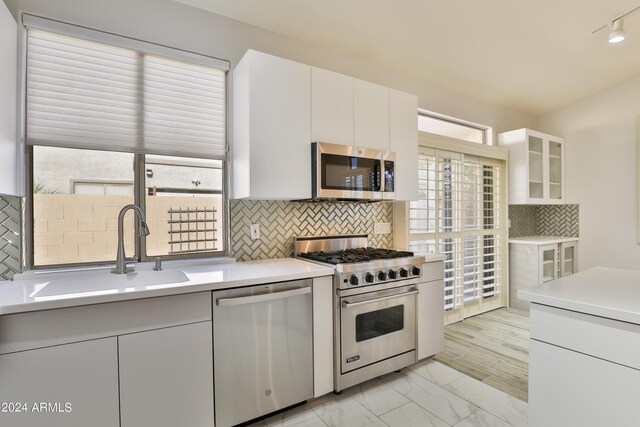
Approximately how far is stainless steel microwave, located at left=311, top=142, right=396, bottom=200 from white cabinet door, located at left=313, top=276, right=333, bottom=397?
0.65m

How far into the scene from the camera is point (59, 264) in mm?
1944

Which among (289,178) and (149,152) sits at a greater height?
(149,152)

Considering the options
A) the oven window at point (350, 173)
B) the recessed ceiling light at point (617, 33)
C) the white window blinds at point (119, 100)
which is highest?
the recessed ceiling light at point (617, 33)

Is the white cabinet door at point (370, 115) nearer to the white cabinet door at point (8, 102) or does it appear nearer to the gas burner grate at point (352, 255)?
the gas burner grate at point (352, 255)

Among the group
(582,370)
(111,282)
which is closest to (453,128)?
(582,370)

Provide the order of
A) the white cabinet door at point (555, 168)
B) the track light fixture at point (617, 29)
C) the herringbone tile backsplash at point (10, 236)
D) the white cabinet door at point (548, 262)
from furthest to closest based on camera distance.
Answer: the white cabinet door at point (555, 168), the white cabinet door at point (548, 262), the track light fixture at point (617, 29), the herringbone tile backsplash at point (10, 236)

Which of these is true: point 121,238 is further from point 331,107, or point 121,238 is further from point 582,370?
point 582,370

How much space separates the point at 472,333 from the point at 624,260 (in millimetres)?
2459

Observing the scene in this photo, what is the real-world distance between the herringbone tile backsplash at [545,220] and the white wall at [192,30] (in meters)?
2.59

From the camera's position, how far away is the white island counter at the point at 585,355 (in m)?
1.19

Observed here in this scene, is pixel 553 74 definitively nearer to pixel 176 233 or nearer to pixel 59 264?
pixel 176 233

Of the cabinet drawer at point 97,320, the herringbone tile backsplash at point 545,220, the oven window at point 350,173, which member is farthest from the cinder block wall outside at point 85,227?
the herringbone tile backsplash at point 545,220

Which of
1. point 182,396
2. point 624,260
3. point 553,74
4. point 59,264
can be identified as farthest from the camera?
point 624,260

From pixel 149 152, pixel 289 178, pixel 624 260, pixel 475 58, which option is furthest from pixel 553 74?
pixel 149 152
